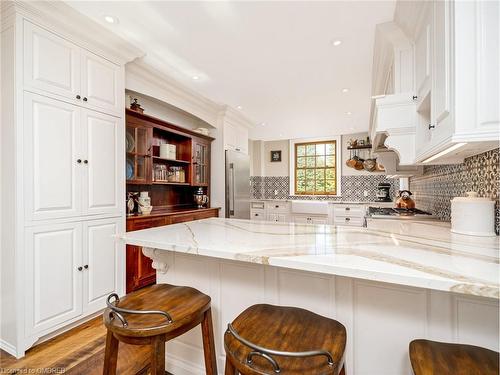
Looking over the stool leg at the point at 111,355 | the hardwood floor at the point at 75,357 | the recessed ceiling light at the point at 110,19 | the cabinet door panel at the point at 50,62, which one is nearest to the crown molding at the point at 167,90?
the recessed ceiling light at the point at 110,19

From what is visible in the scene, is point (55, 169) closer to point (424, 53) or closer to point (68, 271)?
point (68, 271)

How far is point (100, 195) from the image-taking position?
2.22 m

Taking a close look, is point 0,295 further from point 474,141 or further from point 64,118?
point 474,141

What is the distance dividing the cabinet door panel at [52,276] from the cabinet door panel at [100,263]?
7cm

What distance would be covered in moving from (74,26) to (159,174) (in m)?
1.72

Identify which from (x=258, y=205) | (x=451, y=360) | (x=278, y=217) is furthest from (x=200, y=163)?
(x=451, y=360)

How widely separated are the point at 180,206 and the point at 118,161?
162 centimetres

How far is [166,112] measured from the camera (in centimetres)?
362

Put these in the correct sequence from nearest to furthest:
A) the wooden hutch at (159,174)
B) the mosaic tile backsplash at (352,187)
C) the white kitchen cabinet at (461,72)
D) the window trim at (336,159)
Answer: the white kitchen cabinet at (461,72)
the wooden hutch at (159,174)
the mosaic tile backsplash at (352,187)
the window trim at (336,159)

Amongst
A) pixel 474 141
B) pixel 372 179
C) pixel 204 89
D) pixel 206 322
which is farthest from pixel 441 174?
pixel 372 179

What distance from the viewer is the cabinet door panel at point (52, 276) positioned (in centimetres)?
177

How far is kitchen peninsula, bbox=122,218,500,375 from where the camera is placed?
780 mm

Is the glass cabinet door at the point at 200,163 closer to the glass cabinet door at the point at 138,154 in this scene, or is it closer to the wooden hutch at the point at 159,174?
the wooden hutch at the point at 159,174

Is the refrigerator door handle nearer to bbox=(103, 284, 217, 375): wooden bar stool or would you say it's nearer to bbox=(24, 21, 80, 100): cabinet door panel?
bbox=(24, 21, 80, 100): cabinet door panel
